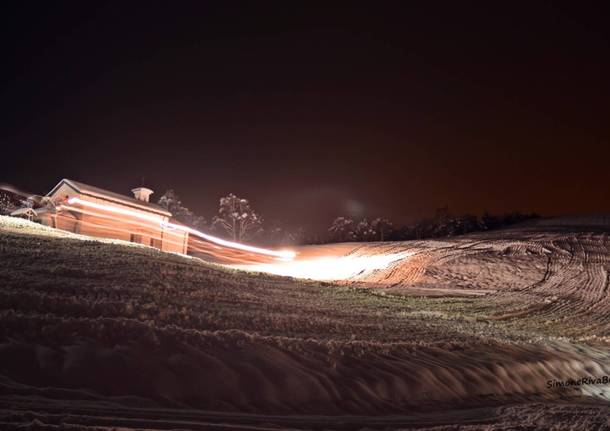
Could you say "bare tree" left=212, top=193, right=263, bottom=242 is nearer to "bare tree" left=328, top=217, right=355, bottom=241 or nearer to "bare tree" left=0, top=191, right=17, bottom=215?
"bare tree" left=328, top=217, right=355, bottom=241

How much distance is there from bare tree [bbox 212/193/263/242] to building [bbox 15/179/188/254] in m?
25.4

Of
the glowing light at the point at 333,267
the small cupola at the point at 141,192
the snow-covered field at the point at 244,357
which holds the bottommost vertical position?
the snow-covered field at the point at 244,357

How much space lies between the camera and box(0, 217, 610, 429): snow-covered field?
4.93 m

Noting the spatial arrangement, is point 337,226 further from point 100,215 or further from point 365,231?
point 100,215

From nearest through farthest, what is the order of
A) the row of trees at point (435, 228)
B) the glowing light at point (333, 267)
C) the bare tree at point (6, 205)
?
the glowing light at point (333, 267), the bare tree at point (6, 205), the row of trees at point (435, 228)

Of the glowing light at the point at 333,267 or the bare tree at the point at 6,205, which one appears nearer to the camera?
the glowing light at the point at 333,267

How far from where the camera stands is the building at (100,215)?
2812 cm

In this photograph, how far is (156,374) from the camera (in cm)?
535

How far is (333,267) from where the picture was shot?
110ft

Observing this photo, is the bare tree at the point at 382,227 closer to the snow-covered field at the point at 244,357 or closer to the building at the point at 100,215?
the building at the point at 100,215

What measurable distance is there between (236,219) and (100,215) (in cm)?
3073

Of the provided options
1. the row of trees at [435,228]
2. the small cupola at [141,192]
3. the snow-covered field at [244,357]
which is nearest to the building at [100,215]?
the small cupola at [141,192]

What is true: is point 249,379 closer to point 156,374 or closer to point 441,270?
point 156,374

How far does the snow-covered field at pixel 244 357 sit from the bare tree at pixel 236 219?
145ft
